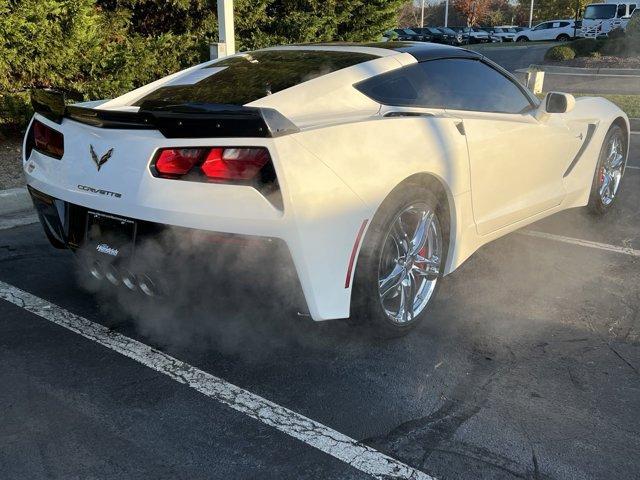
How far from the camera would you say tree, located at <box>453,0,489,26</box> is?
199 feet

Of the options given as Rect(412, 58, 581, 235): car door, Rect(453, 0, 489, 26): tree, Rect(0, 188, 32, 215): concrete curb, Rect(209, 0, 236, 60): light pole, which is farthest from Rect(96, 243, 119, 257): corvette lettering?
Rect(453, 0, 489, 26): tree

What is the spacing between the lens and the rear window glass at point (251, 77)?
352cm

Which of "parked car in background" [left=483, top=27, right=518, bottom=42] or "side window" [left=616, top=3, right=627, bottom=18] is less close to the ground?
"side window" [left=616, top=3, right=627, bottom=18]

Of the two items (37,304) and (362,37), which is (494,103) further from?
(362,37)

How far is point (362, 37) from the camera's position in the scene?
12.1 m

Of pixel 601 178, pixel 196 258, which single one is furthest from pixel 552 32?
pixel 196 258

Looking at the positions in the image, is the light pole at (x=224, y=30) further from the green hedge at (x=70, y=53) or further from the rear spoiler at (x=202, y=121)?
the rear spoiler at (x=202, y=121)

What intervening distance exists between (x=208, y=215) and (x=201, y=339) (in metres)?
0.92

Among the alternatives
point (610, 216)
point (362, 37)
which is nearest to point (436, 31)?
point (362, 37)

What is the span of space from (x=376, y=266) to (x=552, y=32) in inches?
1717

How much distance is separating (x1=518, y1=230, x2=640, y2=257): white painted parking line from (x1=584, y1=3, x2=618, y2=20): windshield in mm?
34674

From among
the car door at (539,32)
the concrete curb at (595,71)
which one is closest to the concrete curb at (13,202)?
the concrete curb at (595,71)

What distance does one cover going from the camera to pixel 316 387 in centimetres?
299

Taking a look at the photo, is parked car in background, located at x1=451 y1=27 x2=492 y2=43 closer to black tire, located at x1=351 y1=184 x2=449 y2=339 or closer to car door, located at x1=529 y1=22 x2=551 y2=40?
car door, located at x1=529 y1=22 x2=551 y2=40
